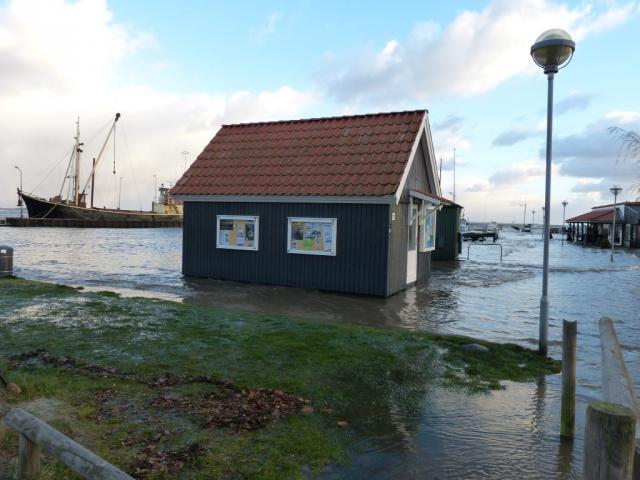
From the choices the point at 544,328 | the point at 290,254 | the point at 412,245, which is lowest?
the point at 544,328

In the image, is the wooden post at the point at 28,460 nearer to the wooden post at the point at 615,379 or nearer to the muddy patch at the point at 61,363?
the muddy patch at the point at 61,363

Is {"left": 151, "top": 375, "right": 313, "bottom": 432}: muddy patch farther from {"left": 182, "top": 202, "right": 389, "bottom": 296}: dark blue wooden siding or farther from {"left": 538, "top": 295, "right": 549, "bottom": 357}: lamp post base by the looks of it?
{"left": 182, "top": 202, "right": 389, "bottom": 296}: dark blue wooden siding

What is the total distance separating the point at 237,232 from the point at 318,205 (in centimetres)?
294

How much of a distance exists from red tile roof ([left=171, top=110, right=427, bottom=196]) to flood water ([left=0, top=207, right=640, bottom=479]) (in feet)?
9.80

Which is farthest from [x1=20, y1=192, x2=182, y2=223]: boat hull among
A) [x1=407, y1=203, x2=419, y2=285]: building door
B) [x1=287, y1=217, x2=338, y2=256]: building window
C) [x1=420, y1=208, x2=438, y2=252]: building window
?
[x1=407, y1=203, x2=419, y2=285]: building door

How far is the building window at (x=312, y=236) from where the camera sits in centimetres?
1395

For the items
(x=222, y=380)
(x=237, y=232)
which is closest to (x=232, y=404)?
(x=222, y=380)

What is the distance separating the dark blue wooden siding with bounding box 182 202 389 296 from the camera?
13438mm

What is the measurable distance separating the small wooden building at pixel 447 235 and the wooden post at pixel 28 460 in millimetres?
25017

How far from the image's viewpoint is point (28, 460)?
3352 millimetres

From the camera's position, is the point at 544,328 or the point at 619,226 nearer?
the point at 544,328

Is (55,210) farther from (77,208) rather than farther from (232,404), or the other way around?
(232,404)

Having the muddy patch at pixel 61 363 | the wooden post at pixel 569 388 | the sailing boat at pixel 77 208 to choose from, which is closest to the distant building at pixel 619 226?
the wooden post at pixel 569 388

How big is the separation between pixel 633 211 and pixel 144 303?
153 feet
